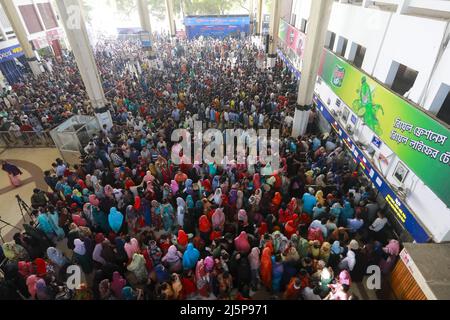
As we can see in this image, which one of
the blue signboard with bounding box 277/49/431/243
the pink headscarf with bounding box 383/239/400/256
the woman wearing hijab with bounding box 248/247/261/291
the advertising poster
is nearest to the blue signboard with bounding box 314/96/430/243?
→ the blue signboard with bounding box 277/49/431/243

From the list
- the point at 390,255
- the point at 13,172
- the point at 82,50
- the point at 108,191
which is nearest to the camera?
the point at 390,255

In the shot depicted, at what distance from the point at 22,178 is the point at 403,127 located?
12.8 metres

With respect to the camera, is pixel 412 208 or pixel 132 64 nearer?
pixel 412 208

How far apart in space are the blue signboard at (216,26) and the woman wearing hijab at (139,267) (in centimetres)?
2969

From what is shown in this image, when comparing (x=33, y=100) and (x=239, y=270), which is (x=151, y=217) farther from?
(x=33, y=100)

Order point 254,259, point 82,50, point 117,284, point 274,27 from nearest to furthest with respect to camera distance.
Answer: point 117,284
point 254,259
point 82,50
point 274,27

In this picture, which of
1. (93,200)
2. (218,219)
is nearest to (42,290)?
(93,200)

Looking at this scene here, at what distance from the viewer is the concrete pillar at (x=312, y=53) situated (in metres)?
8.82

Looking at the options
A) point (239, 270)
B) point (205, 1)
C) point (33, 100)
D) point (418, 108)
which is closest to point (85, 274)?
point (239, 270)

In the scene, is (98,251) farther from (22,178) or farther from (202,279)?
(22,178)

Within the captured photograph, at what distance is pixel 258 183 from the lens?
7273 mm

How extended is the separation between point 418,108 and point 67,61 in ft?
81.8

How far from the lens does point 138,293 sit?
488 cm

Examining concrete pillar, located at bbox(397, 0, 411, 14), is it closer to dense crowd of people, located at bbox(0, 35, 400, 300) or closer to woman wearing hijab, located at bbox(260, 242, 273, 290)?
dense crowd of people, located at bbox(0, 35, 400, 300)
